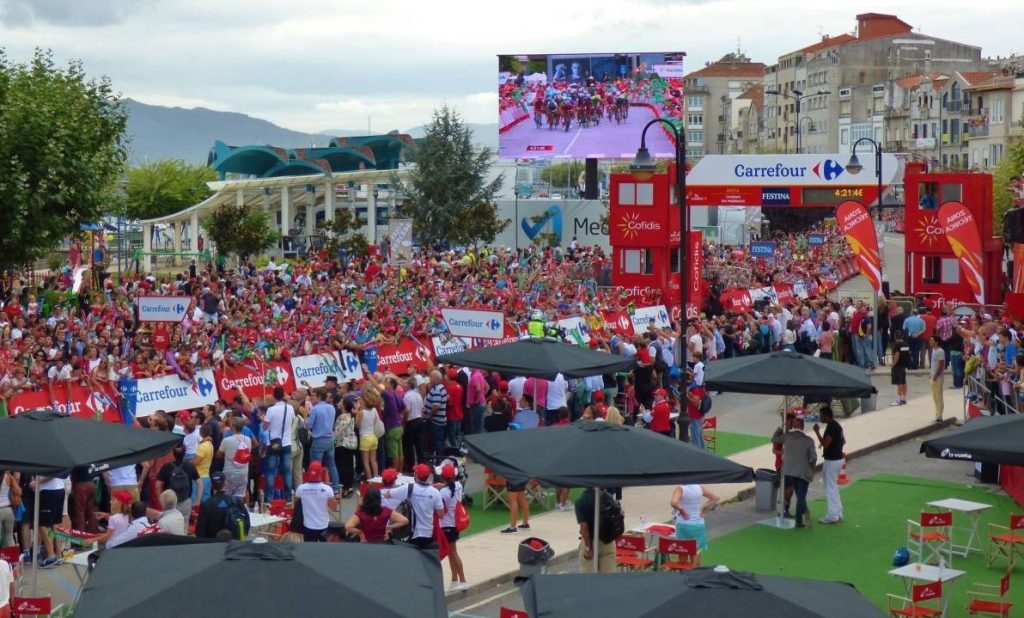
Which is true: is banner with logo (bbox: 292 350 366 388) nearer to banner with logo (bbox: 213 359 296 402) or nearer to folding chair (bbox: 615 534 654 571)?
banner with logo (bbox: 213 359 296 402)

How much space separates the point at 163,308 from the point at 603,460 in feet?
44.0

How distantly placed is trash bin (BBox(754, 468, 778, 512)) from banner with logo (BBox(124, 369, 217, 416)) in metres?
8.35

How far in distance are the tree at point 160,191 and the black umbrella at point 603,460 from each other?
75.4 meters

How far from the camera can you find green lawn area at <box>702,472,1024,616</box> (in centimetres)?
1398

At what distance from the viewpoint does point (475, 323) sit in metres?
22.7

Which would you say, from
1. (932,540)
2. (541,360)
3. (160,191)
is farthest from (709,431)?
(160,191)

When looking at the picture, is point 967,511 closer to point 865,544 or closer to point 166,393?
point 865,544

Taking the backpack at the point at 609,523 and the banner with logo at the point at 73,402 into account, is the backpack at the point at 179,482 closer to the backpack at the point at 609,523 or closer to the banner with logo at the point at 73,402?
the banner with logo at the point at 73,402

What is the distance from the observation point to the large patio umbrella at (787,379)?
16203mm

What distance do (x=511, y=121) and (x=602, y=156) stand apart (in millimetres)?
4149

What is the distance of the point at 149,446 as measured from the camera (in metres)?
12.5

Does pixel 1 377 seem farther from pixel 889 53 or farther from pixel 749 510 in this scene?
pixel 889 53

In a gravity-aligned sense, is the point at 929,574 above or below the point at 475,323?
below

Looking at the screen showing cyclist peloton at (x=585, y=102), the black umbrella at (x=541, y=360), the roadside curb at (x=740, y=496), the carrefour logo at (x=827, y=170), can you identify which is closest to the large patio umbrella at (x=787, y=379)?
the roadside curb at (x=740, y=496)
